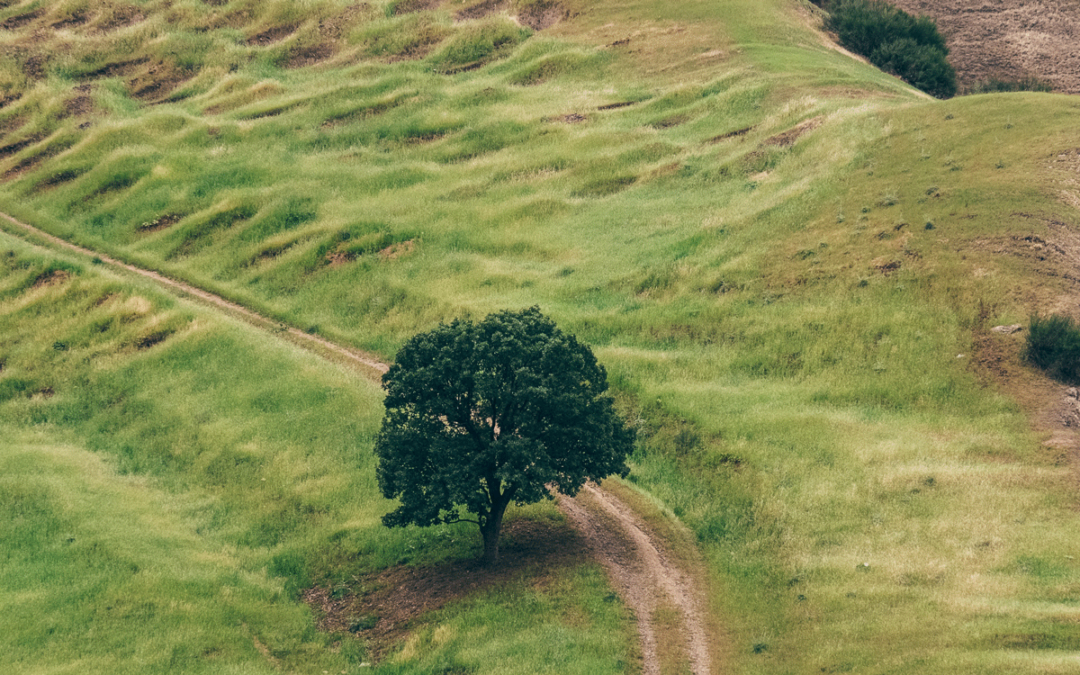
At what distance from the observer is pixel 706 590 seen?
1315 inches

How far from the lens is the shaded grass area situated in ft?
106

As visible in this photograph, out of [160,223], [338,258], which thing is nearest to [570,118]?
[338,258]

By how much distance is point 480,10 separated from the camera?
85.1 m

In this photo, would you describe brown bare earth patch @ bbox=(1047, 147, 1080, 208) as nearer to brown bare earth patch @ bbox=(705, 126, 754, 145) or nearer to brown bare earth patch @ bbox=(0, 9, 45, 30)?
brown bare earth patch @ bbox=(705, 126, 754, 145)

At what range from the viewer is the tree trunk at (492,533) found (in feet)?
113

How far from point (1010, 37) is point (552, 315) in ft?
185

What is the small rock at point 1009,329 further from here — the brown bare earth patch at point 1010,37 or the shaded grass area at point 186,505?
the brown bare earth patch at point 1010,37

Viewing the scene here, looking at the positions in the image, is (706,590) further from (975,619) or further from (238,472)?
(238,472)

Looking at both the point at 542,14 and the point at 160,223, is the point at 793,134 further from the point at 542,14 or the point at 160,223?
the point at 160,223

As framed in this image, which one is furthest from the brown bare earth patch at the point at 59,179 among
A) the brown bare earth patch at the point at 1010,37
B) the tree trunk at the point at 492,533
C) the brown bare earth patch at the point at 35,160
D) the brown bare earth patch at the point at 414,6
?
the brown bare earth patch at the point at 1010,37

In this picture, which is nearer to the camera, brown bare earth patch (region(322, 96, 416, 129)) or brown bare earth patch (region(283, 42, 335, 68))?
brown bare earth patch (region(322, 96, 416, 129))

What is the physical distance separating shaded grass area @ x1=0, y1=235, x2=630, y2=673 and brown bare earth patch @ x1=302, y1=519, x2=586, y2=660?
47 centimetres

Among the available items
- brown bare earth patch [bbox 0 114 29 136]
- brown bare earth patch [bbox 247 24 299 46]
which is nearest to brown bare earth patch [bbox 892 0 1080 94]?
brown bare earth patch [bbox 247 24 299 46]

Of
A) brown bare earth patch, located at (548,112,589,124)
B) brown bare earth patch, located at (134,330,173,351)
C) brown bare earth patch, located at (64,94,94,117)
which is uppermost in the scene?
brown bare earth patch, located at (64,94,94,117)
